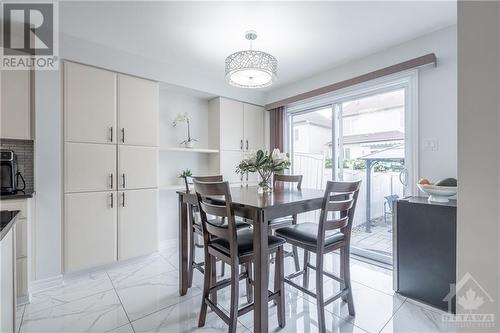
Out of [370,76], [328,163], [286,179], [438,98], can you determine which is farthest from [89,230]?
[438,98]

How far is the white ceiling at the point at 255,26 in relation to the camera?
78.6 inches

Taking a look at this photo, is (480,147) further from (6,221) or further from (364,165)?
(364,165)

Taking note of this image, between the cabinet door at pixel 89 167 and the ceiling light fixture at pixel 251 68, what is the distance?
162 cm

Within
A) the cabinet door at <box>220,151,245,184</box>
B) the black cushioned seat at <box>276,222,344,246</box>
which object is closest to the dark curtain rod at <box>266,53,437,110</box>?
the cabinet door at <box>220,151,245,184</box>

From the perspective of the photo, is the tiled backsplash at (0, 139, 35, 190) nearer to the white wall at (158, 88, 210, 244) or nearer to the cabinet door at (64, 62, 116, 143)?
the cabinet door at (64, 62, 116, 143)

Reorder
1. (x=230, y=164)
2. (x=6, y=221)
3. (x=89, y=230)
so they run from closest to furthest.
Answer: (x=6, y=221) → (x=89, y=230) → (x=230, y=164)

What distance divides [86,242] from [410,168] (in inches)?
140

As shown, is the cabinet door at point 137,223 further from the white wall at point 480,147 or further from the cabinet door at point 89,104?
the white wall at point 480,147

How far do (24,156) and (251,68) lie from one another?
8.04ft

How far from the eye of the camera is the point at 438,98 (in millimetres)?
2344

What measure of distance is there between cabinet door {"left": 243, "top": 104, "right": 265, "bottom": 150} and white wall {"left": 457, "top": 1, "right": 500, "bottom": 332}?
3.18 m

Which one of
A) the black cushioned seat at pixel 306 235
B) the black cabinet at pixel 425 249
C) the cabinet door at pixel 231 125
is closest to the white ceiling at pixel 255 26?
the cabinet door at pixel 231 125

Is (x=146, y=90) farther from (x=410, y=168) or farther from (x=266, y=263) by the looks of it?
(x=410, y=168)

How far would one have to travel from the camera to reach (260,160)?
2078 mm
